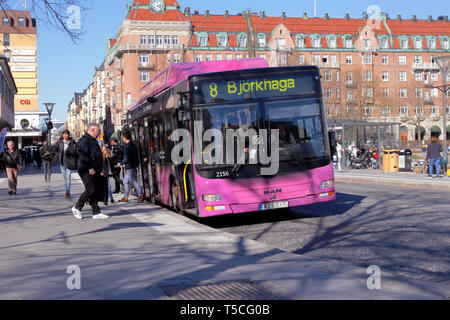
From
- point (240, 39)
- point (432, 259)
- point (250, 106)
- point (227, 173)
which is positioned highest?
point (240, 39)

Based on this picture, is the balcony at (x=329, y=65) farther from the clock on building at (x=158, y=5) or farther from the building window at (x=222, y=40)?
the clock on building at (x=158, y=5)

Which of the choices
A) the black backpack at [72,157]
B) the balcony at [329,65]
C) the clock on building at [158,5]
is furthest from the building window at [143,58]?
the black backpack at [72,157]

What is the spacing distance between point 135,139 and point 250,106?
7.97 meters

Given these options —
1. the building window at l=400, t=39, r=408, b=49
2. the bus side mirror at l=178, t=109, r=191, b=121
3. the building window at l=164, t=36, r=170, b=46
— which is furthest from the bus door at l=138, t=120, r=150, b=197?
the building window at l=400, t=39, r=408, b=49

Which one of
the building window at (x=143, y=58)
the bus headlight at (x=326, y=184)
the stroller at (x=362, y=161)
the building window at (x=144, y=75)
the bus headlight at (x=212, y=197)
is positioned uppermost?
the building window at (x=143, y=58)

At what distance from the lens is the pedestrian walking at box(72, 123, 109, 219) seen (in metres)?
12.4

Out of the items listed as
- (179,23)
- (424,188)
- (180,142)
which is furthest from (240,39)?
(180,142)

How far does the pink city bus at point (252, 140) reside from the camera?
11797 mm

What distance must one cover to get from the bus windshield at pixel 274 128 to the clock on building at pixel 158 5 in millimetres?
78875

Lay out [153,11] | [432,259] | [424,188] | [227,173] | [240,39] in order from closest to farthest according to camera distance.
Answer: [432,259]
[227,173]
[424,188]
[153,11]
[240,39]

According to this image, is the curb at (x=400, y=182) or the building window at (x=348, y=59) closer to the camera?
the curb at (x=400, y=182)

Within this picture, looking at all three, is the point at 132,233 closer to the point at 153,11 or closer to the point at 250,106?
the point at 250,106

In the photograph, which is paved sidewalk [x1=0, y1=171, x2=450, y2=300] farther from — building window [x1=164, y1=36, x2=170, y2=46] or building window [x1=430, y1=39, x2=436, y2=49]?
building window [x1=430, y1=39, x2=436, y2=49]

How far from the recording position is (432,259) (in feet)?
26.6
